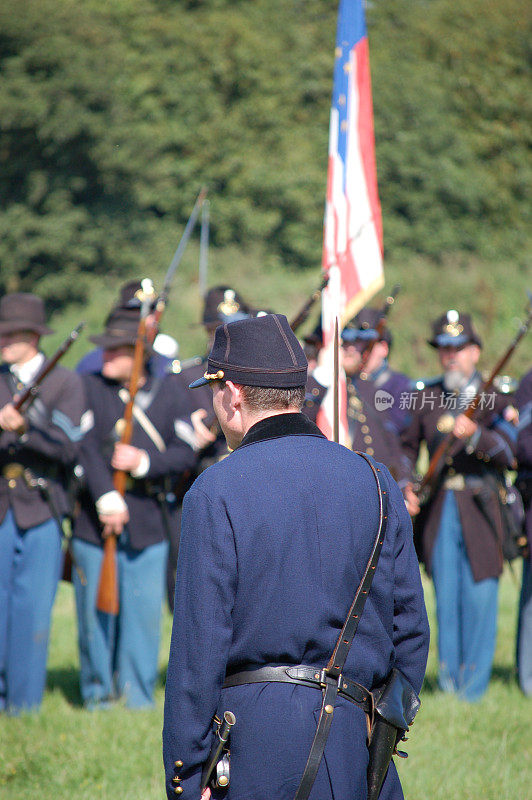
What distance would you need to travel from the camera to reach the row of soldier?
18.7 feet

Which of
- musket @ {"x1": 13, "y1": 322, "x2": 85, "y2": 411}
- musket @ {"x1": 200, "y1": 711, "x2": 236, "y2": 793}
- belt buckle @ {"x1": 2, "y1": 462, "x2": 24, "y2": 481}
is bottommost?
belt buckle @ {"x1": 2, "y1": 462, "x2": 24, "y2": 481}

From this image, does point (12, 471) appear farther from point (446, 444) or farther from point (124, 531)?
point (446, 444)

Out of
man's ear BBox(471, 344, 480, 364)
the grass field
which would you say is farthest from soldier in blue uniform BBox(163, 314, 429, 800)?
man's ear BBox(471, 344, 480, 364)

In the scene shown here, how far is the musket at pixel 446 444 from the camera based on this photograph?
5.90m

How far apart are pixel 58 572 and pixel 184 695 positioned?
140 inches

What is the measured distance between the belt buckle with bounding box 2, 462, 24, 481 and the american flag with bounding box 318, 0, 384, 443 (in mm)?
2211

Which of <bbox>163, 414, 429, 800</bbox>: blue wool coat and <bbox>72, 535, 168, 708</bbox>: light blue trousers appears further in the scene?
<bbox>72, 535, 168, 708</bbox>: light blue trousers

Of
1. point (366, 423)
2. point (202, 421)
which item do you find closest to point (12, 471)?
point (202, 421)

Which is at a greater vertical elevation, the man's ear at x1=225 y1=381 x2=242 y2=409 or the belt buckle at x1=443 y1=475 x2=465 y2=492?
the man's ear at x1=225 y1=381 x2=242 y2=409

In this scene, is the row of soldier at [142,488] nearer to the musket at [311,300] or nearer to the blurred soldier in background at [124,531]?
the blurred soldier in background at [124,531]

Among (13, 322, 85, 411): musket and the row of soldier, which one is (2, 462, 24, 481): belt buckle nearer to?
the row of soldier

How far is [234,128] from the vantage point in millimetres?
29672

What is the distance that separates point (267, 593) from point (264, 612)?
0.16 ft

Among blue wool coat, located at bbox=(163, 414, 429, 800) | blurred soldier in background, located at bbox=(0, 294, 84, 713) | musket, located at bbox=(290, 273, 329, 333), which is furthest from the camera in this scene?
blurred soldier in background, located at bbox=(0, 294, 84, 713)
